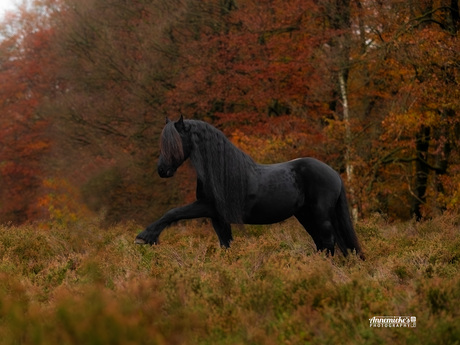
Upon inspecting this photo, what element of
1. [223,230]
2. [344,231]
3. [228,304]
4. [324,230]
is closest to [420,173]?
[344,231]

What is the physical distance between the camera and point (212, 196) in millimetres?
7418

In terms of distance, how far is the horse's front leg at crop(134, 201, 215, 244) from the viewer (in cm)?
718

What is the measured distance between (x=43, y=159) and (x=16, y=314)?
929 inches

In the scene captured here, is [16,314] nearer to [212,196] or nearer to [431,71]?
[212,196]

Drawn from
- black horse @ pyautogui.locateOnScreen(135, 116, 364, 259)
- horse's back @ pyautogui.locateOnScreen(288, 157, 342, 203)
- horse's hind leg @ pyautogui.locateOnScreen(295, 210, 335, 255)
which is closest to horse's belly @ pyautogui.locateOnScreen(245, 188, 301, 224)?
black horse @ pyautogui.locateOnScreen(135, 116, 364, 259)

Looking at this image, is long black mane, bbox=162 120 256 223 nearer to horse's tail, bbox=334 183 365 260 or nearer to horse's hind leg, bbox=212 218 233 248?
horse's hind leg, bbox=212 218 233 248

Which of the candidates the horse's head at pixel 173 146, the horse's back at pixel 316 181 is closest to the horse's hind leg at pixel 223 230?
the horse's head at pixel 173 146

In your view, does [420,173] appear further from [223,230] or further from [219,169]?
[219,169]

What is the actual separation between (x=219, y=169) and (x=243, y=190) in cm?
41

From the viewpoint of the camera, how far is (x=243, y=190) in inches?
301

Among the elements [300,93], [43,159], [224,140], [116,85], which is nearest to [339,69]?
[300,93]

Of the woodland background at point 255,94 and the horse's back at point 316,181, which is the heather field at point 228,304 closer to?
the horse's back at point 316,181

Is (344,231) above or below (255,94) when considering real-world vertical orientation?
below

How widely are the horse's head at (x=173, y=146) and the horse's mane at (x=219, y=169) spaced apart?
0.07 metres
